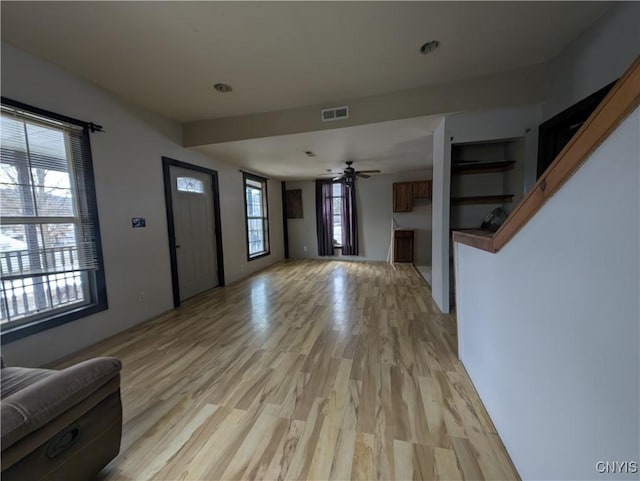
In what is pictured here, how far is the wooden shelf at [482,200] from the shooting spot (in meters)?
2.93

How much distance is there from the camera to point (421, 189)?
228 inches

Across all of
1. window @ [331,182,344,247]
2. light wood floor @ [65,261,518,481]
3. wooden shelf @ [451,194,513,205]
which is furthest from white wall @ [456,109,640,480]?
window @ [331,182,344,247]

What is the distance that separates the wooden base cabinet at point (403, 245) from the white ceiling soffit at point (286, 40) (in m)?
3.70

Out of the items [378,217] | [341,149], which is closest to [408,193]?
[378,217]

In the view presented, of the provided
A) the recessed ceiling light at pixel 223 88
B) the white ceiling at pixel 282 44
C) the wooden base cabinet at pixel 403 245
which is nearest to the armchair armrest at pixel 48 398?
the white ceiling at pixel 282 44

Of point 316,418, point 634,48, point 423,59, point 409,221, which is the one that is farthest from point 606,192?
point 409,221

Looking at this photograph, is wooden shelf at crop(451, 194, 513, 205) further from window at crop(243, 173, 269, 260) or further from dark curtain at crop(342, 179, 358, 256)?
window at crop(243, 173, 269, 260)

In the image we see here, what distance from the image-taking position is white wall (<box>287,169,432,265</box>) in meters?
6.04

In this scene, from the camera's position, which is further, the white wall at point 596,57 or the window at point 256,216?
the window at point 256,216

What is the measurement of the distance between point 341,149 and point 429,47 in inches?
76.4

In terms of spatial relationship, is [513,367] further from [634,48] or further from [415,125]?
[415,125]

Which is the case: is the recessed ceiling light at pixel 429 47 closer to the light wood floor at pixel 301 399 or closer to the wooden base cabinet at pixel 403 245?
the light wood floor at pixel 301 399

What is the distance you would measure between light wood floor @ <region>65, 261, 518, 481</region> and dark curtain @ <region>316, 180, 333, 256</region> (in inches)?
143

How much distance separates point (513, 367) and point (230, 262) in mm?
4366
